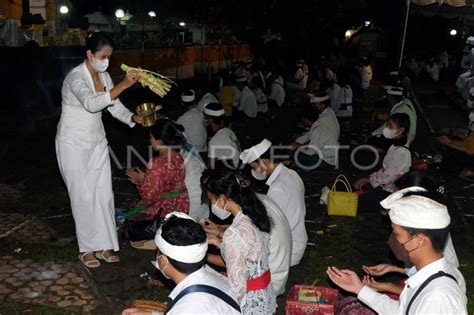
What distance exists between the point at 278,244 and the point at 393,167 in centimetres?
386

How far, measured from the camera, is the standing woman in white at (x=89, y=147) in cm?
563

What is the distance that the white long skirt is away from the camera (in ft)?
19.1

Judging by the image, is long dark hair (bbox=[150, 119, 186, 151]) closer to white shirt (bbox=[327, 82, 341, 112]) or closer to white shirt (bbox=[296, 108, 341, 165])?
white shirt (bbox=[296, 108, 341, 165])

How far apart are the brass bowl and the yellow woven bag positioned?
126 inches

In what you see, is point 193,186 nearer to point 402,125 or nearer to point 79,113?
point 79,113

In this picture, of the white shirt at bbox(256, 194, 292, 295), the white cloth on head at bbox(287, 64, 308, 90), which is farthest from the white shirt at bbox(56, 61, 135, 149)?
the white cloth on head at bbox(287, 64, 308, 90)

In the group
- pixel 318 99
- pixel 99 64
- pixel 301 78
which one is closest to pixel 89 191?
pixel 99 64

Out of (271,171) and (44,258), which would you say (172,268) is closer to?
(271,171)

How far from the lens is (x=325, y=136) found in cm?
1040

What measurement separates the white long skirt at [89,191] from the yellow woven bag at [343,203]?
335 centimetres

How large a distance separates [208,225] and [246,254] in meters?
1.05

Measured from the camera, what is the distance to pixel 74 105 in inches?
227

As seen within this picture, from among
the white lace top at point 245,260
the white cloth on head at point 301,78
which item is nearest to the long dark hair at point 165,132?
the white lace top at point 245,260

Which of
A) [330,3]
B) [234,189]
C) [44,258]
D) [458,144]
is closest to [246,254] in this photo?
[234,189]
